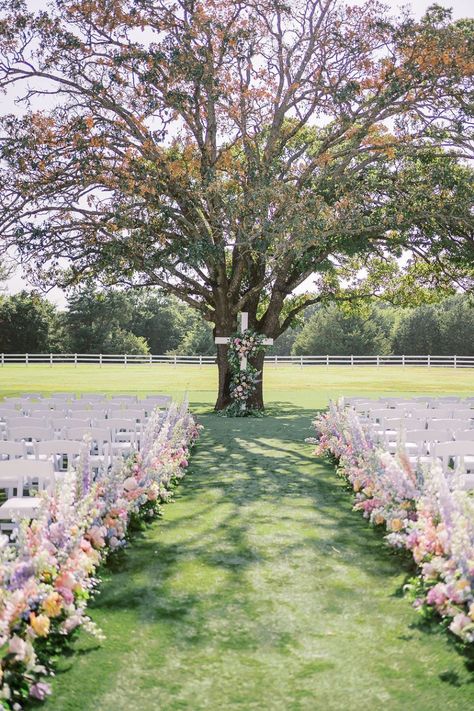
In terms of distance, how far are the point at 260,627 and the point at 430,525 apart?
1.62 meters

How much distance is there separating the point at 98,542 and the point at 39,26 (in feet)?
48.0

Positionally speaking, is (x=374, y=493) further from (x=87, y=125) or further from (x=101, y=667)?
(x=87, y=125)

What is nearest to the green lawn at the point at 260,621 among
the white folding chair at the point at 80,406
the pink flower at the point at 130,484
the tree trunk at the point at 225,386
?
the pink flower at the point at 130,484

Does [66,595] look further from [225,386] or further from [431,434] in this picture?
[225,386]

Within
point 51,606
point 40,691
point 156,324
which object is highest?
point 156,324

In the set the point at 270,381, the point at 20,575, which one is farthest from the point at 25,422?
the point at 270,381

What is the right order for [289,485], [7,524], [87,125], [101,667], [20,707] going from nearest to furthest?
1. [20,707]
2. [101,667]
3. [7,524]
4. [289,485]
5. [87,125]

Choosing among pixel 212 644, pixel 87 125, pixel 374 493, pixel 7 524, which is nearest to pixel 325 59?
pixel 87 125

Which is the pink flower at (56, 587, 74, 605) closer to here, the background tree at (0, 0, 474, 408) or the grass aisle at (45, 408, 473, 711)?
the grass aisle at (45, 408, 473, 711)

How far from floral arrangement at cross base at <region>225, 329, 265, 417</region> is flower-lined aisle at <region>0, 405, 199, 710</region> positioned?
41.1 feet

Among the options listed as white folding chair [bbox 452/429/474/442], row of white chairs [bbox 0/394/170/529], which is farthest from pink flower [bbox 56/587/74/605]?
white folding chair [bbox 452/429/474/442]

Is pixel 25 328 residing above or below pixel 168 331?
below

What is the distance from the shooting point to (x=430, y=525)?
5562 millimetres

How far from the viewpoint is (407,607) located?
5.12m
